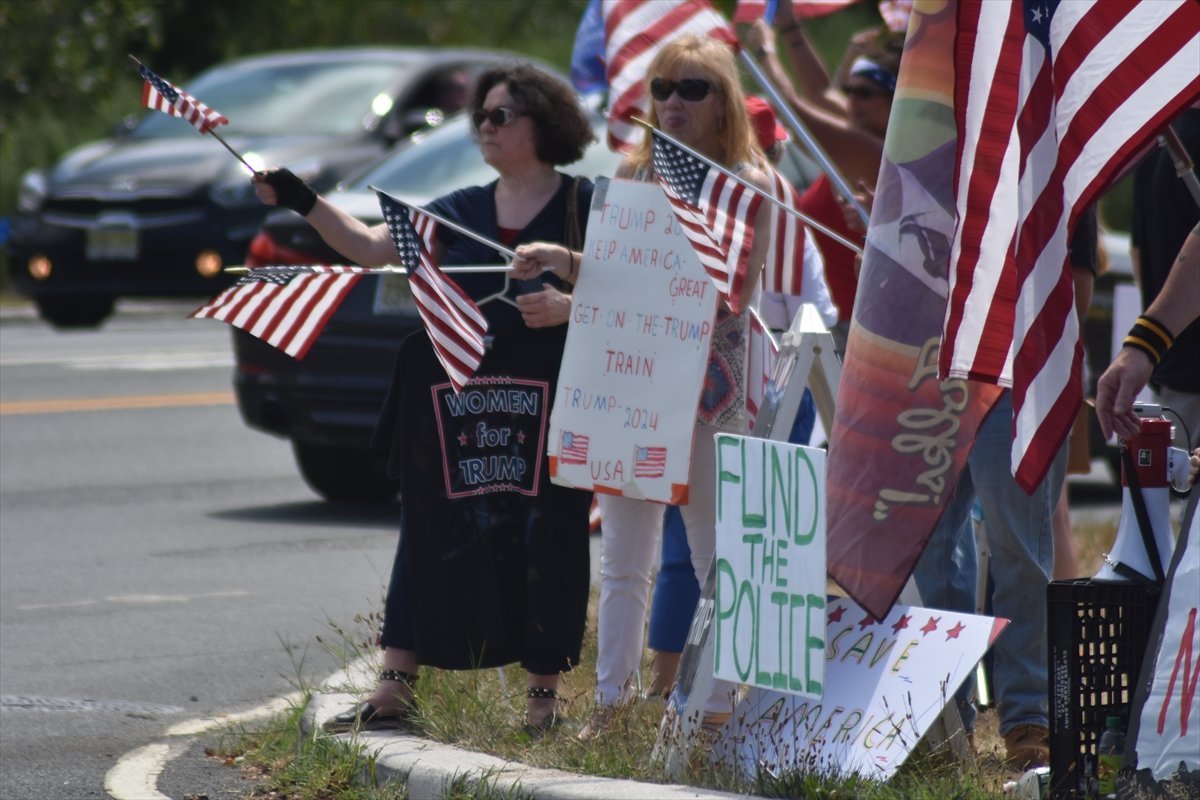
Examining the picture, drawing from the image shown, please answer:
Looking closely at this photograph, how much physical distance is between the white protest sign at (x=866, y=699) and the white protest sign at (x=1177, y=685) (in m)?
0.53

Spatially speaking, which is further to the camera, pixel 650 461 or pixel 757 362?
pixel 757 362

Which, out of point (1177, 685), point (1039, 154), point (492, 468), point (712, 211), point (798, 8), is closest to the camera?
point (1177, 685)

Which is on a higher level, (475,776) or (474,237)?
(474,237)

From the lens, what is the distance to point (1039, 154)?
4.33 metres

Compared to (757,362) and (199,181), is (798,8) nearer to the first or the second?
(757,362)

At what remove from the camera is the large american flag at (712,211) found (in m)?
4.91

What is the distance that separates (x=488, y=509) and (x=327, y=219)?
88cm

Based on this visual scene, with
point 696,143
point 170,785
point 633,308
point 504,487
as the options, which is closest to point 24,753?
point 170,785

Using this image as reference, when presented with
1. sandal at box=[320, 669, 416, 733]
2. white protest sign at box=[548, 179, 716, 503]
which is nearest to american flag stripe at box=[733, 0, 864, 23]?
white protest sign at box=[548, 179, 716, 503]

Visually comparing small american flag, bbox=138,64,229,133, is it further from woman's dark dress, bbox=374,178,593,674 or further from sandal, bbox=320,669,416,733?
sandal, bbox=320,669,416,733

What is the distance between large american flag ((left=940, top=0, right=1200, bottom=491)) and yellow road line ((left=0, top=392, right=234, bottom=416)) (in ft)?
30.2

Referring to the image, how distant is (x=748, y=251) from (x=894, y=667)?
114cm

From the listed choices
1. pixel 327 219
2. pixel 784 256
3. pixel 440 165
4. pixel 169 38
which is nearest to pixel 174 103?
pixel 327 219

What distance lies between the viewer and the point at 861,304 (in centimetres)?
470
